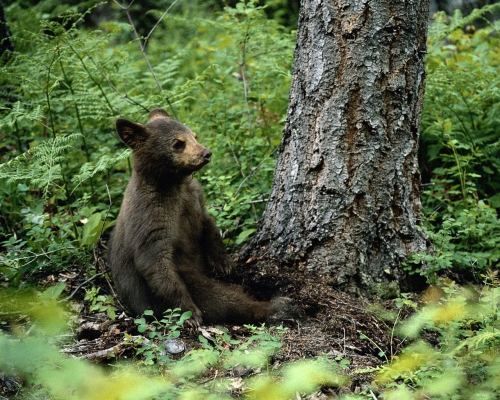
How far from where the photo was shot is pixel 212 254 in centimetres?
581

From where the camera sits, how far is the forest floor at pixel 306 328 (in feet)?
14.8

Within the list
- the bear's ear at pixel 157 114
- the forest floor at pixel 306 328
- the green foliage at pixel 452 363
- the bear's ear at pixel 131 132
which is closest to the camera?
the green foliage at pixel 452 363

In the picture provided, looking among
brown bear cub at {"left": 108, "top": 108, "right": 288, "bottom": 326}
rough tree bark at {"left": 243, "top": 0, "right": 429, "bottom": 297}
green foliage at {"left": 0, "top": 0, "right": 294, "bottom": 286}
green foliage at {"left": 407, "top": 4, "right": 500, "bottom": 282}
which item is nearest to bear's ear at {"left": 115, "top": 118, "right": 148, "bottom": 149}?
brown bear cub at {"left": 108, "top": 108, "right": 288, "bottom": 326}

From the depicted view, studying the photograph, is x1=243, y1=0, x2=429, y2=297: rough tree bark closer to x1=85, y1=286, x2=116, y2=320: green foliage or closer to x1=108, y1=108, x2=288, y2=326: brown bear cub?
x1=108, y1=108, x2=288, y2=326: brown bear cub

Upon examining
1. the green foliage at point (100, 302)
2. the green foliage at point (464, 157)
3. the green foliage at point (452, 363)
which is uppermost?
the green foliage at point (464, 157)

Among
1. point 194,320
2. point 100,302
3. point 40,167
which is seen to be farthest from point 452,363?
point 40,167

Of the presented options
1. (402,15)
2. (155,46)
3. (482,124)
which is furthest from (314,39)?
(155,46)

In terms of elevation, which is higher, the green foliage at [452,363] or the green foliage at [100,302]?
the green foliage at [452,363]

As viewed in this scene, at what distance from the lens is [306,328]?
16.1ft

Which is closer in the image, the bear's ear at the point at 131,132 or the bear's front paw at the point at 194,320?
the bear's front paw at the point at 194,320

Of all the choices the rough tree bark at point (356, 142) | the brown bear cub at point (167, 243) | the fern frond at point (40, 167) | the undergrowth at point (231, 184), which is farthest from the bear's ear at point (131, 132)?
the rough tree bark at point (356, 142)

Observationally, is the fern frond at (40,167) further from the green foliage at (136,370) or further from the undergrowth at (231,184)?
the green foliage at (136,370)

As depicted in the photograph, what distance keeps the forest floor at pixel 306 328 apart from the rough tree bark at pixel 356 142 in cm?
23

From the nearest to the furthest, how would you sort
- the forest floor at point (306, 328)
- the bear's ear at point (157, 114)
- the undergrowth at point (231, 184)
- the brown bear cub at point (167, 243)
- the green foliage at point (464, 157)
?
1. the undergrowth at point (231, 184)
2. the forest floor at point (306, 328)
3. the brown bear cub at point (167, 243)
4. the green foliage at point (464, 157)
5. the bear's ear at point (157, 114)
